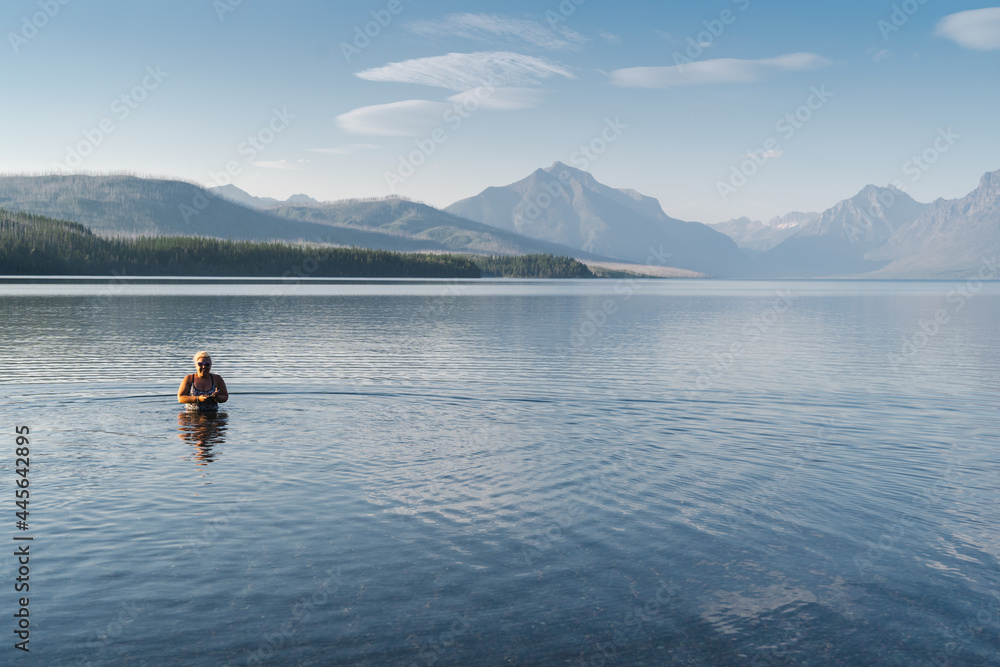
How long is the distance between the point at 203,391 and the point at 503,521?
665 inches

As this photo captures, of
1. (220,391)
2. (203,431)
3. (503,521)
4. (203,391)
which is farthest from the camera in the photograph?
(220,391)

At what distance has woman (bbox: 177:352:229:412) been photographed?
28.6 metres

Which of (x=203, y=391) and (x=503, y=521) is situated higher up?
(x=203, y=391)

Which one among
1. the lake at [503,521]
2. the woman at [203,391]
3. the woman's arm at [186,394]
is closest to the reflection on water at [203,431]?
the lake at [503,521]

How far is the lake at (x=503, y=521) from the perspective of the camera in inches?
456

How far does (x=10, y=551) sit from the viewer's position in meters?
14.6

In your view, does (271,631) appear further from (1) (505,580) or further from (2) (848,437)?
(2) (848,437)

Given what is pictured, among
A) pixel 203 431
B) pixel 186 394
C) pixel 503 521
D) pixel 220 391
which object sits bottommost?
pixel 203 431

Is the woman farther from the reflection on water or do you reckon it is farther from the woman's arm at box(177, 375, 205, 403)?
the reflection on water

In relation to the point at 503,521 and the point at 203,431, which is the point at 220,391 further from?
the point at 503,521

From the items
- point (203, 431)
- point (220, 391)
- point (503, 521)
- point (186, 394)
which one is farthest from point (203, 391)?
point (503, 521)

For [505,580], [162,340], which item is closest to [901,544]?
[505,580]

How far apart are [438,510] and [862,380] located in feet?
109

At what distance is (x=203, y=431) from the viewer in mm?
26328
